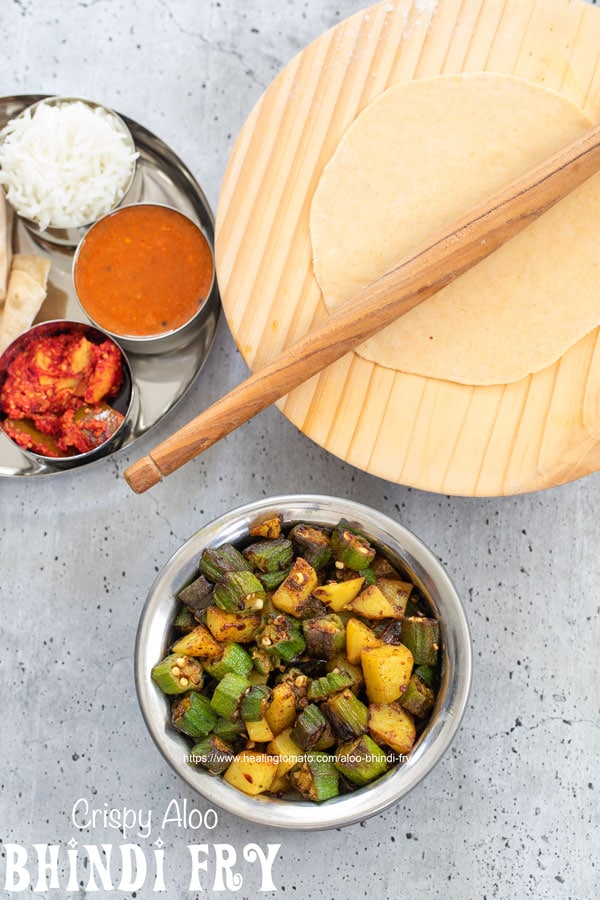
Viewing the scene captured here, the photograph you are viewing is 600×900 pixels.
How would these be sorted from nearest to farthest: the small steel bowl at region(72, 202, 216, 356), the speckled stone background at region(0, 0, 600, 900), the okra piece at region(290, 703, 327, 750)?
the okra piece at region(290, 703, 327, 750) → the small steel bowl at region(72, 202, 216, 356) → the speckled stone background at region(0, 0, 600, 900)

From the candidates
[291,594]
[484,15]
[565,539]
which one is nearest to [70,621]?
[291,594]

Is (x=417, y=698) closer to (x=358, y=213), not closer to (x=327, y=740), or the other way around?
(x=327, y=740)

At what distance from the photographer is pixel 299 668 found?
1.84 meters

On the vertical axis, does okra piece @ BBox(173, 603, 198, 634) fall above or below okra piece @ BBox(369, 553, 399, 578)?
above

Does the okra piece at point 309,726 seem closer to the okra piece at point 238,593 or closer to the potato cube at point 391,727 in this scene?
the potato cube at point 391,727

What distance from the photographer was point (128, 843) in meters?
2.16

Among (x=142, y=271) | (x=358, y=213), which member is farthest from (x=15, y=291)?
(x=358, y=213)

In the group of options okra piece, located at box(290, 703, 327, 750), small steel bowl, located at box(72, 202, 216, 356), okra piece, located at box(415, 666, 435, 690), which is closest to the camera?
okra piece, located at box(290, 703, 327, 750)

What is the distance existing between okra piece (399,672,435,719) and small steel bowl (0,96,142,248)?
55.1 inches

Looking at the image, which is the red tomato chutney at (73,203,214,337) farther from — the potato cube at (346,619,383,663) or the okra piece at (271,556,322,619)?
the potato cube at (346,619,383,663)

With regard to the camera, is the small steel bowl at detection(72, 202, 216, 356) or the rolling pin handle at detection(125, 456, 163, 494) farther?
the small steel bowl at detection(72, 202, 216, 356)

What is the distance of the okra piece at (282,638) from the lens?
178cm

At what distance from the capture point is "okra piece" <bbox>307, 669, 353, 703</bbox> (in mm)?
1753

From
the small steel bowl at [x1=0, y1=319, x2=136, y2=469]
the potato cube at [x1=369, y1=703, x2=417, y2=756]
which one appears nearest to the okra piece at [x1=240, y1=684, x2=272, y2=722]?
the potato cube at [x1=369, y1=703, x2=417, y2=756]
